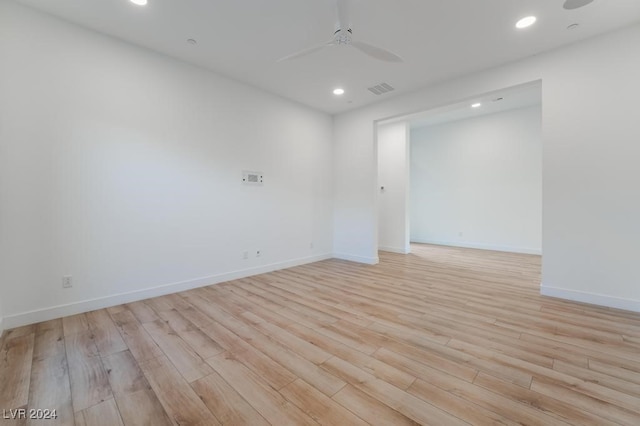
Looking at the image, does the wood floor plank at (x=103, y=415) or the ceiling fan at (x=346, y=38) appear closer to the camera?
the wood floor plank at (x=103, y=415)

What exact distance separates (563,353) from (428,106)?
11.8 ft

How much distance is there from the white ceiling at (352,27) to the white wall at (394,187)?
2.47m

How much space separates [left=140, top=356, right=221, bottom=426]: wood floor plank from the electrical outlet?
1.58 metres

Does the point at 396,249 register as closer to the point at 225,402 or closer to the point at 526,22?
the point at 526,22

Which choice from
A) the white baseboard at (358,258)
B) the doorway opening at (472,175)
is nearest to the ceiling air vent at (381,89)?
the doorway opening at (472,175)

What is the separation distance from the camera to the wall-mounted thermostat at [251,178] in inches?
161

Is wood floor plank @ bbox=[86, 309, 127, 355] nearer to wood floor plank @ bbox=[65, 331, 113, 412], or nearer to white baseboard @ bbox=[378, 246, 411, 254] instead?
wood floor plank @ bbox=[65, 331, 113, 412]

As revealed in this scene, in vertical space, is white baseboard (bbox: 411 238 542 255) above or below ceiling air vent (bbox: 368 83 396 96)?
below

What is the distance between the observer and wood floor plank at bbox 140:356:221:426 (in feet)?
4.49

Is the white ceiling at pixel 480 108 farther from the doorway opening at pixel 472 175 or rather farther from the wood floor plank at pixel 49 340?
the wood floor plank at pixel 49 340

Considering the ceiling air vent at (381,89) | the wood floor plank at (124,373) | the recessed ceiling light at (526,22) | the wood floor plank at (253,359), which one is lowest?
the wood floor plank at (253,359)

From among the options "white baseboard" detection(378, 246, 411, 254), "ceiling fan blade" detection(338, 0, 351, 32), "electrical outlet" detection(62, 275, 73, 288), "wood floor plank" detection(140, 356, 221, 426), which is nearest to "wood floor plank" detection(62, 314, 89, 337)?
"electrical outlet" detection(62, 275, 73, 288)

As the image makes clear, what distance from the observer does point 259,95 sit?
4.28 metres

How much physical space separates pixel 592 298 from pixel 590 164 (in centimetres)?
157
